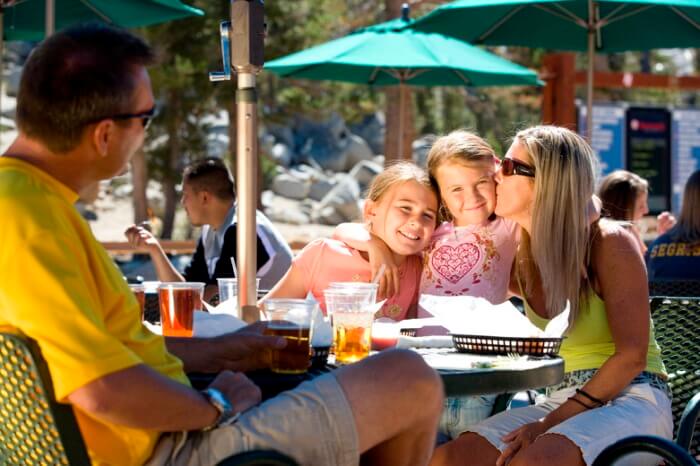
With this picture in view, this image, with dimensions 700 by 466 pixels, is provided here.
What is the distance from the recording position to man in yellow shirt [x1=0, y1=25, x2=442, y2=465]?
178 cm

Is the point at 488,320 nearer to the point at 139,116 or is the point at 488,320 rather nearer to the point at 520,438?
the point at 520,438

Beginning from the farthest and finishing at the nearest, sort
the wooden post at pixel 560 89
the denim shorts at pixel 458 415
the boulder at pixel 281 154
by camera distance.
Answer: the boulder at pixel 281 154 → the wooden post at pixel 560 89 → the denim shorts at pixel 458 415

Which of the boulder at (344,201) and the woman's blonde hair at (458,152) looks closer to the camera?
the woman's blonde hair at (458,152)

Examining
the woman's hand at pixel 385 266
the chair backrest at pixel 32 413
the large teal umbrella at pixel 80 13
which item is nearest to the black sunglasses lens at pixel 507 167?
the woman's hand at pixel 385 266

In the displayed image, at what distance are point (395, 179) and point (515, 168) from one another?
0.49m

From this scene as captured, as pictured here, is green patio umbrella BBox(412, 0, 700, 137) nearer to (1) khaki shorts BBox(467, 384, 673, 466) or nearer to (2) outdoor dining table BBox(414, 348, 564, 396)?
(1) khaki shorts BBox(467, 384, 673, 466)

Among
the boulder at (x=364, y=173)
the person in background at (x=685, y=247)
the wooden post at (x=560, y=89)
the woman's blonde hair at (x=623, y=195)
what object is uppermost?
the wooden post at (x=560, y=89)

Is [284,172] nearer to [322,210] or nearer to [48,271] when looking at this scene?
[322,210]

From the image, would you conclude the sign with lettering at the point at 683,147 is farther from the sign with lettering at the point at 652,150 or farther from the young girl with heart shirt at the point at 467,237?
the young girl with heart shirt at the point at 467,237

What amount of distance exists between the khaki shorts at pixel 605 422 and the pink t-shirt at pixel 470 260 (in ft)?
1.78

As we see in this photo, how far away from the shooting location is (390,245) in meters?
3.49

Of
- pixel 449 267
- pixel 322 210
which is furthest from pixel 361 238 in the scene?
pixel 322 210

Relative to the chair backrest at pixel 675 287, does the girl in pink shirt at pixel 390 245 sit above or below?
above

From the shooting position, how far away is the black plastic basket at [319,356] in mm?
2426
